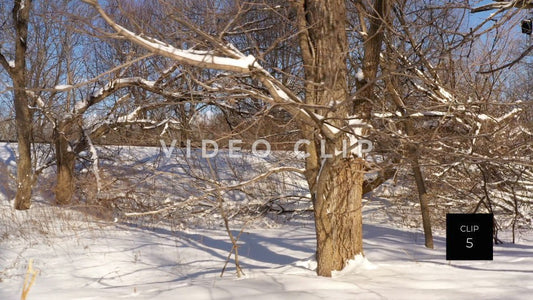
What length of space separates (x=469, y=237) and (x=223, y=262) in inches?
133

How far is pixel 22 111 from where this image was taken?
10.4 m

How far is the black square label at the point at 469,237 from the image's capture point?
216 inches

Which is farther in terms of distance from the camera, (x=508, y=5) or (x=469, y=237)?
(x=469, y=237)

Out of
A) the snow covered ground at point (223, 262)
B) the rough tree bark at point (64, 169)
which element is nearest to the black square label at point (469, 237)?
the snow covered ground at point (223, 262)

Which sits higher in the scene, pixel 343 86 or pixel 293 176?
pixel 343 86

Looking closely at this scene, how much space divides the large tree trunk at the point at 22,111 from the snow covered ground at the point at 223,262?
428 millimetres

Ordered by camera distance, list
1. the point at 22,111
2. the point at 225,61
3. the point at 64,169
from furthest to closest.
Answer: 1. the point at 64,169
2. the point at 22,111
3. the point at 225,61

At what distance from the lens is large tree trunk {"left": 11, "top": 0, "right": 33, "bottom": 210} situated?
10251 millimetres

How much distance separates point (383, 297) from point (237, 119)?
6.50 m

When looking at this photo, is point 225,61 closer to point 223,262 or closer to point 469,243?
point 469,243

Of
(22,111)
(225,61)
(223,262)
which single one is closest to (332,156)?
(225,61)

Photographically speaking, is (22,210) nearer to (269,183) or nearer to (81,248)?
(81,248)

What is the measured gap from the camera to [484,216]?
5.74 m

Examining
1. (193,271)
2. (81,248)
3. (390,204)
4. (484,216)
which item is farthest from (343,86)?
(390,204)
